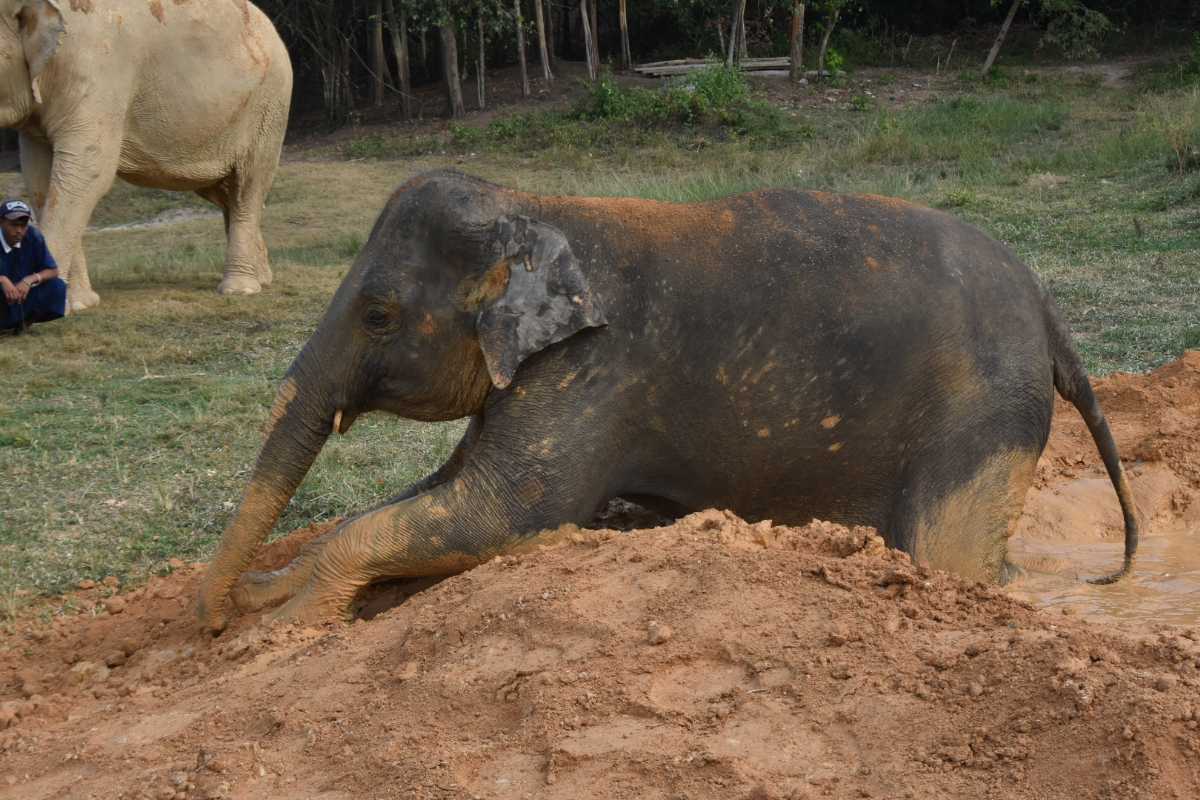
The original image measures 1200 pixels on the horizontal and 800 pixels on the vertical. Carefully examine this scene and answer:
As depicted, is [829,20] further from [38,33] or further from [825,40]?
[38,33]

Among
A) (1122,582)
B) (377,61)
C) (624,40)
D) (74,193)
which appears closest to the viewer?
(1122,582)

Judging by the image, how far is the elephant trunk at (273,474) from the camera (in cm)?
556

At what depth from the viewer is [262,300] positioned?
43.5 ft

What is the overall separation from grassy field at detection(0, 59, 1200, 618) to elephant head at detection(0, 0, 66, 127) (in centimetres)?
194

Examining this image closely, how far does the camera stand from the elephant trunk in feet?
18.2

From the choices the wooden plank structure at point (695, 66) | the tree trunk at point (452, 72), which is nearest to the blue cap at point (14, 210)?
the tree trunk at point (452, 72)

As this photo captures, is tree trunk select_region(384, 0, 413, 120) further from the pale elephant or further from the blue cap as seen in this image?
the blue cap

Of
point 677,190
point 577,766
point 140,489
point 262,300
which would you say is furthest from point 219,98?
point 577,766

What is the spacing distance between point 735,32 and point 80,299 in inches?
780

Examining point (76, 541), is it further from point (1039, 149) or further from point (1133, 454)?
point (1039, 149)

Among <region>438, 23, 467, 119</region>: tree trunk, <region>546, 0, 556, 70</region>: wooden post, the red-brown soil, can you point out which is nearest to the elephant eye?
the red-brown soil

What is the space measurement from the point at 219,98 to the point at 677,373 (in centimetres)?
945

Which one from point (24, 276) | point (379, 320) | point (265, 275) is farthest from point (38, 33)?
point (379, 320)

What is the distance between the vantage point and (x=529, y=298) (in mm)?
5387
